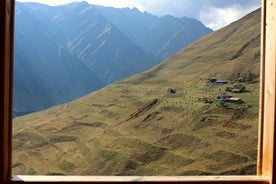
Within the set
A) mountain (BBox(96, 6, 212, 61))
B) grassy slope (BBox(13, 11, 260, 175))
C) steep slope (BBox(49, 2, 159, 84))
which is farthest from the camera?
steep slope (BBox(49, 2, 159, 84))

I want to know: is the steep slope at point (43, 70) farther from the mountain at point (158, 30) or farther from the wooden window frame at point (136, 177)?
the wooden window frame at point (136, 177)

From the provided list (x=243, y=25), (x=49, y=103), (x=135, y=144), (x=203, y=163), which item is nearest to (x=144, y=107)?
(x=135, y=144)

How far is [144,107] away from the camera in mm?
26719

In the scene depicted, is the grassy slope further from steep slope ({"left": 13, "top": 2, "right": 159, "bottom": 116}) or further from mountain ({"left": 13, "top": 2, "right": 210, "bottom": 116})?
steep slope ({"left": 13, "top": 2, "right": 159, "bottom": 116})

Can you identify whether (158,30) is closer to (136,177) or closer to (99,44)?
(99,44)

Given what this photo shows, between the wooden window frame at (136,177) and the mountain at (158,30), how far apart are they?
44.2 m

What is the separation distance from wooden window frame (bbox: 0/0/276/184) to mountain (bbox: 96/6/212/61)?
44.2 meters

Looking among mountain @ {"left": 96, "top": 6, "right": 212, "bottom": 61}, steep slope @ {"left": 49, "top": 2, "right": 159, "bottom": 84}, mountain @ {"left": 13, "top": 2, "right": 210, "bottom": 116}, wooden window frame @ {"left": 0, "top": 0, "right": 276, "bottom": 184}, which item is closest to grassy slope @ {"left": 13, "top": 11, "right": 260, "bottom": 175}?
mountain @ {"left": 96, "top": 6, "right": 212, "bottom": 61}

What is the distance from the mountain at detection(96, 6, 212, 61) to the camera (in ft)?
164

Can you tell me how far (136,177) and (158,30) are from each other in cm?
5379

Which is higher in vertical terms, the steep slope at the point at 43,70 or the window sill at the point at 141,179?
the steep slope at the point at 43,70

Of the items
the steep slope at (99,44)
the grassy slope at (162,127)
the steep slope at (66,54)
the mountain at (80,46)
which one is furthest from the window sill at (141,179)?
the steep slope at (99,44)

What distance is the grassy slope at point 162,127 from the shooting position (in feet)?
63.4
